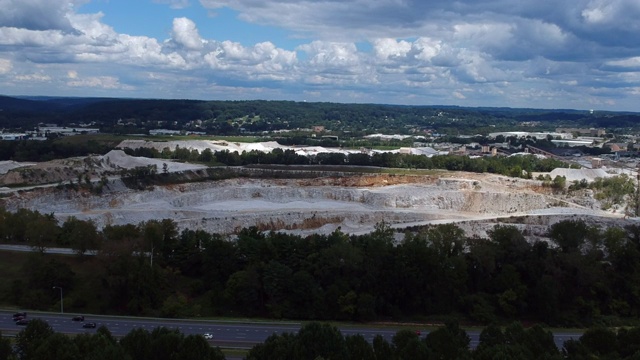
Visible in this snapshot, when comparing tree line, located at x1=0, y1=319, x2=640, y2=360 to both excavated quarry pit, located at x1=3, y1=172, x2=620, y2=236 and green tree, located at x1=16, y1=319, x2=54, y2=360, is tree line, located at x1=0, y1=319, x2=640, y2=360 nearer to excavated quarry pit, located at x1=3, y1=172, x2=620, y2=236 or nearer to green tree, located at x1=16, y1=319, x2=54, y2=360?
green tree, located at x1=16, y1=319, x2=54, y2=360

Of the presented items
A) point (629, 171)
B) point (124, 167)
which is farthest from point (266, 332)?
point (629, 171)

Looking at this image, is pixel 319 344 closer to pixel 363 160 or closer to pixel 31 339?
pixel 31 339

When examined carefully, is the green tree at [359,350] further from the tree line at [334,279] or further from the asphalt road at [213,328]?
the tree line at [334,279]

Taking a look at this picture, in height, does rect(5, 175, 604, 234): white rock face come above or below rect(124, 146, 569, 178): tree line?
below

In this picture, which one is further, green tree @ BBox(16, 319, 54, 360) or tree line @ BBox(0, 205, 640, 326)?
tree line @ BBox(0, 205, 640, 326)

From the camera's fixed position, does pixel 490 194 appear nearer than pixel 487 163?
Yes

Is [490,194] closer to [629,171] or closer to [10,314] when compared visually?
[629,171]

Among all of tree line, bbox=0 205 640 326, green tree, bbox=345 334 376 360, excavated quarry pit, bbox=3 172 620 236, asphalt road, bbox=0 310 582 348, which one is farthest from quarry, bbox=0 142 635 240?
green tree, bbox=345 334 376 360
